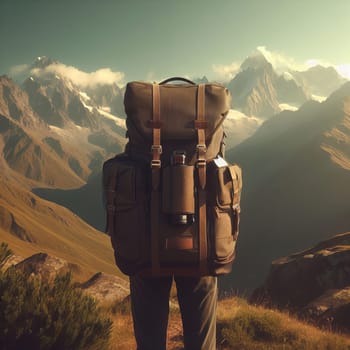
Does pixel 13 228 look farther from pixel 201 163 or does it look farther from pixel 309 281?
pixel 201 163

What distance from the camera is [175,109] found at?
3.53 metres

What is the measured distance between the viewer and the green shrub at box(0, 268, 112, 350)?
458 cm

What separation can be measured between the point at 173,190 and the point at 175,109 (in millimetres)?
785

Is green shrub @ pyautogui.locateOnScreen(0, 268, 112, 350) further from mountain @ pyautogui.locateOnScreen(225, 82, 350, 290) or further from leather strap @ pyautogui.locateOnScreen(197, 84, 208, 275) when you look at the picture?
mountain @ pyautogui.locateOnScreen(225, 82, 350, 290)

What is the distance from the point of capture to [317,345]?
20.4 feet

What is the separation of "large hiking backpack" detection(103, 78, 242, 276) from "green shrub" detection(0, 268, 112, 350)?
2006 mm

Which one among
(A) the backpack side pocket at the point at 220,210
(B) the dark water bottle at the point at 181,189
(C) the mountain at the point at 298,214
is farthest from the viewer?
(C) the mountain at the point at 298,214

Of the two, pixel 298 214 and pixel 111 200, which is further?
pixel 298 214

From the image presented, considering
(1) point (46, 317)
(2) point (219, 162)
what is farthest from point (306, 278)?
(2) point (219, 162)

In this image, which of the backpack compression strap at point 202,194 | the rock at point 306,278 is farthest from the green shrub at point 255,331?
the rock at point 306,278

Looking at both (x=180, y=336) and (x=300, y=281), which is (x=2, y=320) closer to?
(x=180, y=336)

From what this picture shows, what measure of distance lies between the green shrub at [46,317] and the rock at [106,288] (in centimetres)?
574

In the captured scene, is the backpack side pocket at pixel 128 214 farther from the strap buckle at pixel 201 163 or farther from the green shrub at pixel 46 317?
the green shrub at pixel 46 317

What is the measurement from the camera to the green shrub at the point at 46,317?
15.0ft
